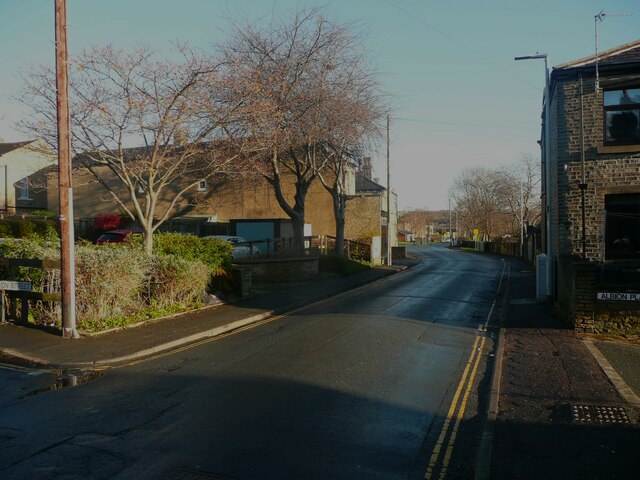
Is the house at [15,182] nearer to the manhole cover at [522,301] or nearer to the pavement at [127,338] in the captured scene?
the pavement at [127,338]

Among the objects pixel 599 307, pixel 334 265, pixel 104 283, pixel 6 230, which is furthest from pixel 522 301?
pixel 6 230

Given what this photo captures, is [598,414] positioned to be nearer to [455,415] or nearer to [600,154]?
[455,415]

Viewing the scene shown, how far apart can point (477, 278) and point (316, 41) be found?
46.3 ft

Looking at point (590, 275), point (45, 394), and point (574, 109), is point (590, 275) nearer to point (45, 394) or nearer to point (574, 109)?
point (574, 109)

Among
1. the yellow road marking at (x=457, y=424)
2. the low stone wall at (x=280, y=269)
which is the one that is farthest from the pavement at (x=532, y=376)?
the low stone wall at (x=280, y=269)

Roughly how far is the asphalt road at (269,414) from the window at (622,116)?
314 inches

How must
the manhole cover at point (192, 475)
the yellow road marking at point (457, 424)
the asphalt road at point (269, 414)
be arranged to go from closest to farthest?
the manhole cover at point (192, 475) < the asphalt road at point (269, 414) < the yellow road marking at point (457, 424)

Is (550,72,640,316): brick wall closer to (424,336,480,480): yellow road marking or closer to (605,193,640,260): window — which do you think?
(605,193,640,260): window

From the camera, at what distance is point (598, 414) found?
263 inches

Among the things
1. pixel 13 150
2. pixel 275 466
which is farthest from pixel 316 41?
pixel 13 150

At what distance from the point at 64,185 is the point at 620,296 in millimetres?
11445

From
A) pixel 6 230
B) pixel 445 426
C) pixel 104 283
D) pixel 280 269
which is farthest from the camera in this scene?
pixel 6 230

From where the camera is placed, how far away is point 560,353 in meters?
10.1

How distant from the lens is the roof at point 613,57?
15.4 m
